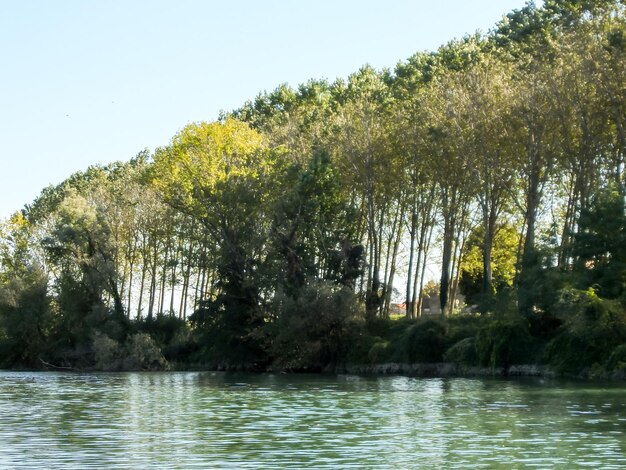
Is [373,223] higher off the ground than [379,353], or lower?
higher

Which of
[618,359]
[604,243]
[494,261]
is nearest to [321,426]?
[618,359]

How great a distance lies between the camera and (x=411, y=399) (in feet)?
153

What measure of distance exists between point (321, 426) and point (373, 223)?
165 ft

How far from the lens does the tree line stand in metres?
66.0

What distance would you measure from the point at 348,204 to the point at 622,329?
111ft

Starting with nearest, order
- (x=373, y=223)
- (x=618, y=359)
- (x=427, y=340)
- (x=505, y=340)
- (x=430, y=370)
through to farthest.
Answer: (x=618, y=359)
(x=505, y=340)
(x=430, y=370)
(x=427, y=340)
(x=373, y=223)

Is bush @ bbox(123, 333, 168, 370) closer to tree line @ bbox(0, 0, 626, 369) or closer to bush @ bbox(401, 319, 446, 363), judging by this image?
tree line @ bbox(0, 0, 626, 369)

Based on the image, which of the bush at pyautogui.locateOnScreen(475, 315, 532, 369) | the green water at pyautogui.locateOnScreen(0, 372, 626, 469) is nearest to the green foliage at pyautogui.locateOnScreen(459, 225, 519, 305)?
the bush at pyautogui.locateOnScreen(475, 315, 532, 369)

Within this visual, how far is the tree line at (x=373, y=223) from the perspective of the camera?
217 feet

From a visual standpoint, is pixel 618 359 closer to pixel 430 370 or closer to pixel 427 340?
pixel 430 370

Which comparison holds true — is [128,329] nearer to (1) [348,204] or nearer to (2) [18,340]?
(2) [18,340]

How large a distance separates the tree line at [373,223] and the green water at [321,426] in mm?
13525

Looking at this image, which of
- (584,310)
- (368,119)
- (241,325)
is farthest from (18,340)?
(584,310)

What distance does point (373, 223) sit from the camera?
85.1m
